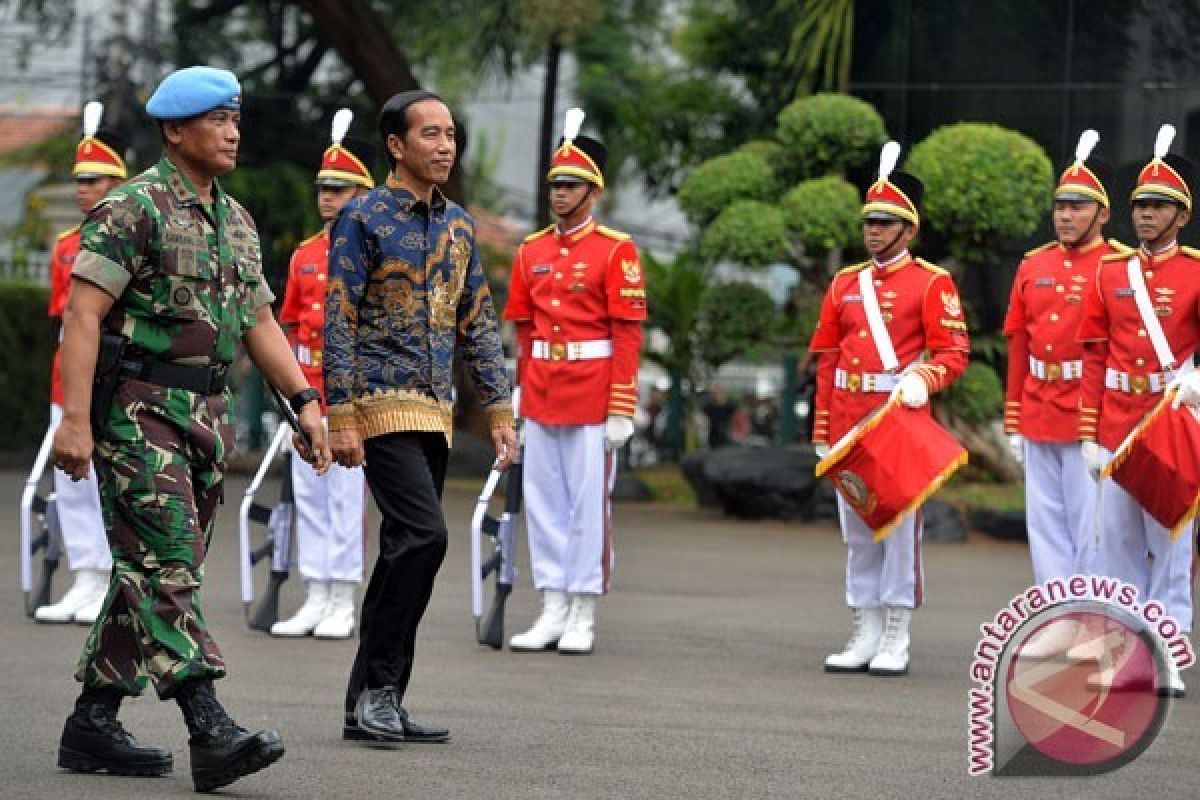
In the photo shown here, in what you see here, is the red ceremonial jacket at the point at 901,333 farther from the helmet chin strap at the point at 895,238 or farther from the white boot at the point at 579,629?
the white boot at the point at 579,629

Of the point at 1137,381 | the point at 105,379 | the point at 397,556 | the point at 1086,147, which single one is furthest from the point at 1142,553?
the point at 105,379

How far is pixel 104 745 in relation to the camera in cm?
745

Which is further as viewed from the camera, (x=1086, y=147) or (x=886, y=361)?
(x=1086, y=147)

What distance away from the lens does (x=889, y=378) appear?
36.2 ft

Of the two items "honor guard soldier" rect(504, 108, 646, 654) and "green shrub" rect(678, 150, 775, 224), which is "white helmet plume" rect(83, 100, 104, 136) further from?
"green shrub" rect(678, 150, 775, 224)

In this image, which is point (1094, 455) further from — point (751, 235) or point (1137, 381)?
point (751, 235)

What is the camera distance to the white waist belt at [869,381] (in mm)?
11047

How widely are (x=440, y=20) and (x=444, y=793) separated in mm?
22435

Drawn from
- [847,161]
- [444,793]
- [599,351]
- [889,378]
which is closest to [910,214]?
[889,378]

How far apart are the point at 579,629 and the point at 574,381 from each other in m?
1.18

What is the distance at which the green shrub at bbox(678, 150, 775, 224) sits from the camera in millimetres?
22562

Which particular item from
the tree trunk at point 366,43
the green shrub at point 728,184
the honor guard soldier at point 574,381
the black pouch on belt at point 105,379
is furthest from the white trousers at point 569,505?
the tree trunk at point 366,43

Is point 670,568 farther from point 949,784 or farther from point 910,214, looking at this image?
point 949,784

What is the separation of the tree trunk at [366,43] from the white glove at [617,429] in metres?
14.5
